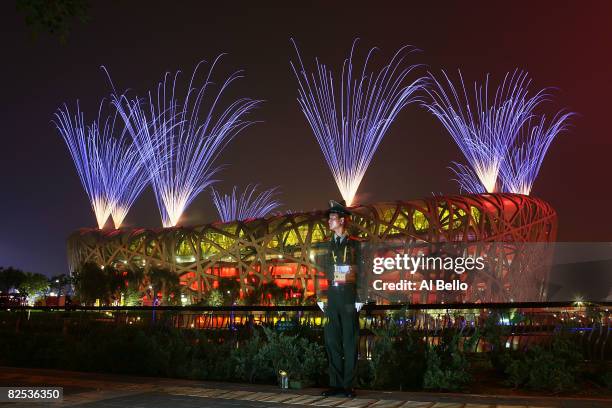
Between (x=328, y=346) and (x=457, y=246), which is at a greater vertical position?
(x=457, y=246)

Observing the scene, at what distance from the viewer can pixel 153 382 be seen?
344 inches

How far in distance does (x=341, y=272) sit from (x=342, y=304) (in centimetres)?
37

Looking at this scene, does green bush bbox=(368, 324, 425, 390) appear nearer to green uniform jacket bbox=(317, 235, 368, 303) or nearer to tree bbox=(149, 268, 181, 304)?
green uniform jacket bbox=(317, 235, 368, 303)

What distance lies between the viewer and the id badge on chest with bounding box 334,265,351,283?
756 cm

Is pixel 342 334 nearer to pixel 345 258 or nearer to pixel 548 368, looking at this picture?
pixel 345 258

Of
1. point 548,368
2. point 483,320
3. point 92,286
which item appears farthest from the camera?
point 92,286

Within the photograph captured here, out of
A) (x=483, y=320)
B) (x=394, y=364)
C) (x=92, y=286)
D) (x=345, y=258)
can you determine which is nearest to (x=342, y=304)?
(x=345, y=258)

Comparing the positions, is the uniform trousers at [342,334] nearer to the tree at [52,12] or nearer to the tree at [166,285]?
the tree at [52,12]

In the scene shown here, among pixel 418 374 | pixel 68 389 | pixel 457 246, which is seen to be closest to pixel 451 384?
pixel 418 374

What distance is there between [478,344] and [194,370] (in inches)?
167

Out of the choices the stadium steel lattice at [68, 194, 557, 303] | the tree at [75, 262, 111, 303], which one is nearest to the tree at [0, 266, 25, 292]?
the stadium steel lattice at [68, 194, 557, 303]

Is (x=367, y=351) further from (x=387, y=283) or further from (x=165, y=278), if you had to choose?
(x=165, y=278)

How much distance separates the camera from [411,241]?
6281 cm

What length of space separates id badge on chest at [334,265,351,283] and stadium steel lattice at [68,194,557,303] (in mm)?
47455
